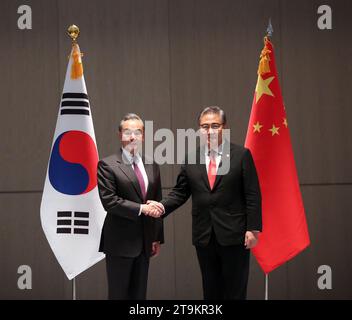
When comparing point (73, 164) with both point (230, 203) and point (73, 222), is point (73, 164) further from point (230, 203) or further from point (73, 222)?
point (230, 203)

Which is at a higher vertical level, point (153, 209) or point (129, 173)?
point (129, 173)

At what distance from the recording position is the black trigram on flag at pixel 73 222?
12.7 feet

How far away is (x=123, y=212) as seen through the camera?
10.7 ft

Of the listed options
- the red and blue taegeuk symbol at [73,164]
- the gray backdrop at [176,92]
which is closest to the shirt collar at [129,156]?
the red and blue taegeuk symbol at [73,164]

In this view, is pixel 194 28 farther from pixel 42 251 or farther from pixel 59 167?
pixel 42 251

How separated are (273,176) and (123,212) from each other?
48.7 inches

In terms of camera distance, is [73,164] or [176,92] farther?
[176,92]

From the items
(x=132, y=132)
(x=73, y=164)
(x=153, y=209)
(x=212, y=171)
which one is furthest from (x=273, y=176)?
(x=73, y=164)

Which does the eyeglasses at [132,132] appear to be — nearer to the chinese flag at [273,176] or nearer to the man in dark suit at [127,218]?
the man in dark suit at [127,218]

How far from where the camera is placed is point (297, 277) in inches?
196

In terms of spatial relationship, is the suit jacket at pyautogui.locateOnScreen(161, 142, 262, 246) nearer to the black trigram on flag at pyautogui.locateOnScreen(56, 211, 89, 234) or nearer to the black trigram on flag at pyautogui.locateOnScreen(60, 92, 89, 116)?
the black trigram on flag at pyautogui.locateOnScreen(56, 211, 89, 234)

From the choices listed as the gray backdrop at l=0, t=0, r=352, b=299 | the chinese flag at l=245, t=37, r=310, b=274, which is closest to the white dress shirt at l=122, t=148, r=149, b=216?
the chinese flag at l=245, t=37, r=310, b=274

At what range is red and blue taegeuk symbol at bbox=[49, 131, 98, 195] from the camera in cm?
390

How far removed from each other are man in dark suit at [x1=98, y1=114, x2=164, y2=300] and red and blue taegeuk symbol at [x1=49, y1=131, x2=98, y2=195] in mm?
539
